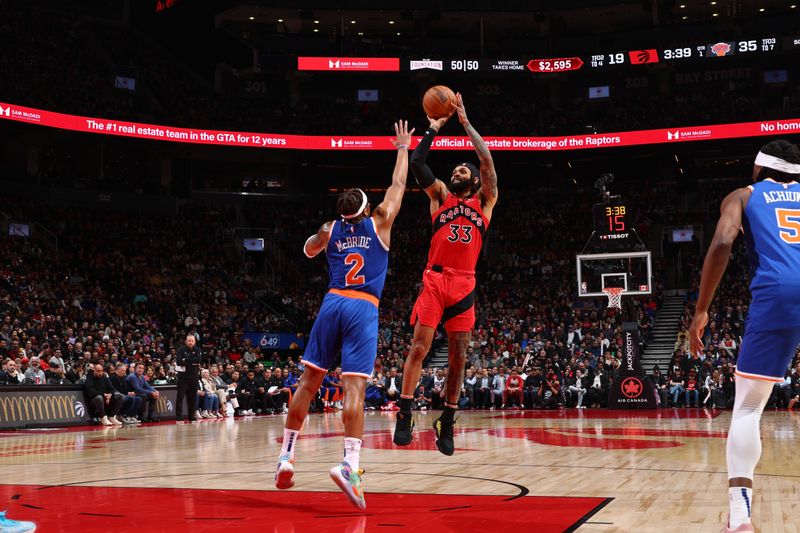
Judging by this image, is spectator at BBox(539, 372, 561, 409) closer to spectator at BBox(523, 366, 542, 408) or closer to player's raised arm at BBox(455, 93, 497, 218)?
spectator at BBox(523, 366, 542, 408)

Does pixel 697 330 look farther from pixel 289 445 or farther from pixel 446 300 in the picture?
pixel 446 300

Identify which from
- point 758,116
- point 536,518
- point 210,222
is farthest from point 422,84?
point 536,518

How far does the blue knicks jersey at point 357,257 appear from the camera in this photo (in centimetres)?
589

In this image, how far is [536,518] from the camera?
4766 mm

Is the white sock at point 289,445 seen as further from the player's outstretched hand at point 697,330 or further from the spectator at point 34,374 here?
the spectator at point 34,374

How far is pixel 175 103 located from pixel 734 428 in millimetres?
34230

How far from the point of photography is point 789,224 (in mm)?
4215

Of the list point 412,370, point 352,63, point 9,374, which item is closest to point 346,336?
point 412,370

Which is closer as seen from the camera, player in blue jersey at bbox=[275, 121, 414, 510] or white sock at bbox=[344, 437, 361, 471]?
white sock at bbox=[344, 437, 361, 471]

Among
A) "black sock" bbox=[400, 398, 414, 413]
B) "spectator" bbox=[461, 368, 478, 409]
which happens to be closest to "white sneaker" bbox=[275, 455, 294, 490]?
"black sock" bbox=[400, 398, 414, 413]

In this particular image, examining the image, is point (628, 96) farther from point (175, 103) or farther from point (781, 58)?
point (175, 103)

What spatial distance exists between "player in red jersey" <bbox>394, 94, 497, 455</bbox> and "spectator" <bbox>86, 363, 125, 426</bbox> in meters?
11.5

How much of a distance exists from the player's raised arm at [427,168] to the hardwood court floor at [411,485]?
2308 millimetres

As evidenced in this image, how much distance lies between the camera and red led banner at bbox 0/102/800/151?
31484 mm
